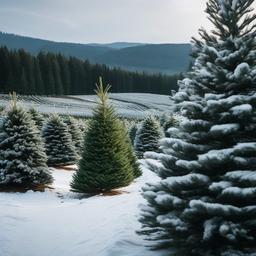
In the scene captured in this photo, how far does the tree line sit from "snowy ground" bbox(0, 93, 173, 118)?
5.23 m

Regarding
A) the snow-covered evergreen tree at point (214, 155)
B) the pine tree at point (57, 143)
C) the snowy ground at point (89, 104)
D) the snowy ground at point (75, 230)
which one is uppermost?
the snow-covered evergreen tree at point (214, 155)

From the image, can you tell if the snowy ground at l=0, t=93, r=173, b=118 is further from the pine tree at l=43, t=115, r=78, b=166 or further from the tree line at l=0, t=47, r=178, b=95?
the pine tree at l=43, t=115, r=78, b=166

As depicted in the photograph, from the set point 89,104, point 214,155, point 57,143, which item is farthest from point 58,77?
point 214,155

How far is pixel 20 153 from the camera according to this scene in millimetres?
20328

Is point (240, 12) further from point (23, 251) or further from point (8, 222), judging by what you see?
point (8, 222)

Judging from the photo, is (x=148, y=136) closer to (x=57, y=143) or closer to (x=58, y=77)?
(x=57, y=143)

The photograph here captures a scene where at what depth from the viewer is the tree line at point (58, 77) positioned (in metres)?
112

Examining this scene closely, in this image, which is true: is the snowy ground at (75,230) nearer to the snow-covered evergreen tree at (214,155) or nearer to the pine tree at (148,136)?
the snow-covered evergreen tree at (214,155)

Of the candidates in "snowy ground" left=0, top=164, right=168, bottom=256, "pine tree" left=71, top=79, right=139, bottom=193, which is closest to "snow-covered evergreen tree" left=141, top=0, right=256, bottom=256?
"snowy ground" left=0, top=164, right=168, bottom=256

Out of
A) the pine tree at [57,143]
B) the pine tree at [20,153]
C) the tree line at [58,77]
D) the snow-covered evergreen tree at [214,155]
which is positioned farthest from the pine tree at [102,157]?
the tree line at [58,77]

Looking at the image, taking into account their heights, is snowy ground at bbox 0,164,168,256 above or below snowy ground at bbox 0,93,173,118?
above

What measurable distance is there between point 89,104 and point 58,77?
651 inches

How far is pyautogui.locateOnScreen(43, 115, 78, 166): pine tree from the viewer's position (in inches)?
1185

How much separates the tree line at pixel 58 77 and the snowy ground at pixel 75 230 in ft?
330
